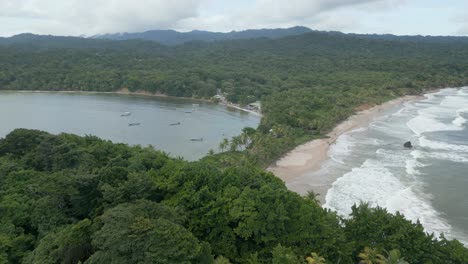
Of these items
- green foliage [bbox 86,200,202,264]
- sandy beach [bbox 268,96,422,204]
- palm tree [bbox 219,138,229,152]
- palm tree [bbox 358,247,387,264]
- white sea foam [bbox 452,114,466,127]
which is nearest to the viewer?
green foliage [bbox 86,200,202,264]

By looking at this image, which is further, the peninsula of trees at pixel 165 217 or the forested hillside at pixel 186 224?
the peninsula of trees at pixel 165 217

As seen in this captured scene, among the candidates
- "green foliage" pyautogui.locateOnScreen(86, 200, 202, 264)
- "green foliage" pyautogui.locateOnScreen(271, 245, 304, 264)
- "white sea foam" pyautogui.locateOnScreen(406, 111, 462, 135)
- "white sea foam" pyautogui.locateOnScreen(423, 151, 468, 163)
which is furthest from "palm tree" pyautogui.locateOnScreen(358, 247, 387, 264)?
"white sea foam" pyautogui.locateOnScreen(406, 111, 462, 135)

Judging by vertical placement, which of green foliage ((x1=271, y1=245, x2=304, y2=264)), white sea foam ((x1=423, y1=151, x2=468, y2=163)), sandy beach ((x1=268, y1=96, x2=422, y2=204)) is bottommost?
sandy beach ((x1=268, y1=96, x2=422, y2=204))

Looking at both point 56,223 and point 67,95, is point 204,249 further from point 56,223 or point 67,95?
point 67,95

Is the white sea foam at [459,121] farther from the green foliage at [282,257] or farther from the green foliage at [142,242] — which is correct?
the green foliage at [142,242]

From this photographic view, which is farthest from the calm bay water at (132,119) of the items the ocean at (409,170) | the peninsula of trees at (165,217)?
the ocean at (409,170)

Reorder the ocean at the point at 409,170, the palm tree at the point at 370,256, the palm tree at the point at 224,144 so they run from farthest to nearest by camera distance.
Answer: the palm tree at the point at 224,144, the ocean at the point at 409,170, the palm tree at the point at 370,256

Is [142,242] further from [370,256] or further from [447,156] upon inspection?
[447,156]

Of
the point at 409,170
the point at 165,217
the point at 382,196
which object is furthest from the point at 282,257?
the point at 409,170

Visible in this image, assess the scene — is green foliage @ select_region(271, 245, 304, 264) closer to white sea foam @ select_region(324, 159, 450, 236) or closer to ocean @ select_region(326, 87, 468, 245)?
ocean @ select_region(326, 87, 468, 245)
